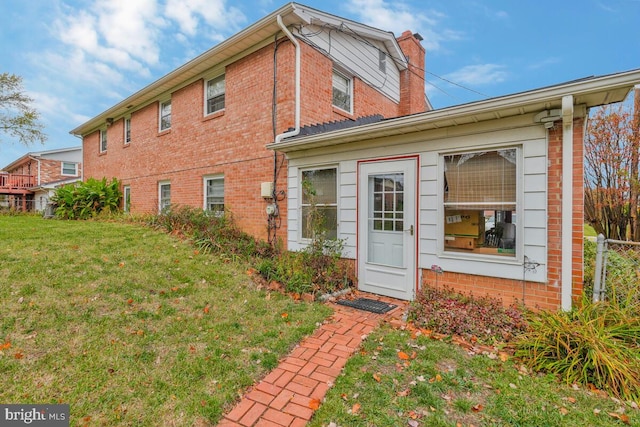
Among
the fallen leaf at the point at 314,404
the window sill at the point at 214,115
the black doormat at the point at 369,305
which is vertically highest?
the window sill at the point at 214,115

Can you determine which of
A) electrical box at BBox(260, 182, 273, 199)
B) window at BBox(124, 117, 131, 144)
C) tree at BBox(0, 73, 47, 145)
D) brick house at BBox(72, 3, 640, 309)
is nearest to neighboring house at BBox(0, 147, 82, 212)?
tree at BBox(0, 73, 47, 145)

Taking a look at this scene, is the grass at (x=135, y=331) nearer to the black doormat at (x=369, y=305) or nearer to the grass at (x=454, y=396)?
the black doormat at (x=369, y=305)

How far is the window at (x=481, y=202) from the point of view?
440 centimetres

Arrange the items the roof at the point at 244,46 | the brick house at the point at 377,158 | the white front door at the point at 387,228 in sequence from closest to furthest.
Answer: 1. the brick house at the point at 377,158
2. the white front door at the point at 387,228
3. the roof at the point at 244,46

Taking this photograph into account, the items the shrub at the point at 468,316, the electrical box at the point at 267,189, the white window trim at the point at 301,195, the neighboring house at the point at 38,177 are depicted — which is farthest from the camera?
the neighboring house at the point at 38,177

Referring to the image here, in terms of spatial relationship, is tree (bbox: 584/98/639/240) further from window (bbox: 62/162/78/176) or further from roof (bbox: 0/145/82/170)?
window (bbox: 62/162/78/176)

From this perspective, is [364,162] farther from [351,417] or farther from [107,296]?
[107,296]

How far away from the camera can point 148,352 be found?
3.39 m

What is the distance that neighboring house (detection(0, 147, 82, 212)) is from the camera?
22.8 meters

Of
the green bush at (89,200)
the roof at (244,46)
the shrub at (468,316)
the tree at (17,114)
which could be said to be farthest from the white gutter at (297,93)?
the tree at (17,114)

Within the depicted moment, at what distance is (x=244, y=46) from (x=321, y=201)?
14.9ft

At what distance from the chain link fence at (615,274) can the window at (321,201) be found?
382 cm

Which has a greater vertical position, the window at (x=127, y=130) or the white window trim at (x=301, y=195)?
the window at (x=127, y=130)

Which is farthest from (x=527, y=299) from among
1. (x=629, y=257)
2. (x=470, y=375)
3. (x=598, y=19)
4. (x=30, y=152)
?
(x=30, y=152)
